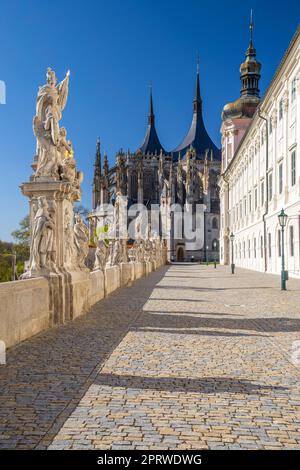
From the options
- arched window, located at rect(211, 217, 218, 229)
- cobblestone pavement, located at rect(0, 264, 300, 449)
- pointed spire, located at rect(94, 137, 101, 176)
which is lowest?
cobblestone pavement, located at rect(0, 264, 300, 449)

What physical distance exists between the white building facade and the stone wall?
14553 millimetres

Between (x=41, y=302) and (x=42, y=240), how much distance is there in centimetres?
141

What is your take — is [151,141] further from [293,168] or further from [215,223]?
[293,168]

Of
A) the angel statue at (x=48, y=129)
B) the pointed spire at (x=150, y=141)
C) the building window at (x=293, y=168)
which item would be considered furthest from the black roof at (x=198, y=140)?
the angel statue at (x=48, y=129)

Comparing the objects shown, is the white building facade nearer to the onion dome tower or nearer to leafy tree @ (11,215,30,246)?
the onion dome tower

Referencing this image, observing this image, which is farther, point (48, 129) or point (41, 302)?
Result: point (48, 129)

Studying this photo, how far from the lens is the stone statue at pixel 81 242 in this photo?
11.8 meters

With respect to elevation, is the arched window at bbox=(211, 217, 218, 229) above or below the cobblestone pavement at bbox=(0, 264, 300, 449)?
above

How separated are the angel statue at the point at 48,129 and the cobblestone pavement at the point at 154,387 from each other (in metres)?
3.18

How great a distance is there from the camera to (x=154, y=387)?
195 inches

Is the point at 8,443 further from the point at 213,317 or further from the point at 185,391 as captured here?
the point at 213,317

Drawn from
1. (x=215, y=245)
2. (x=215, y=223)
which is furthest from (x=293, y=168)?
(x=215, y=223)

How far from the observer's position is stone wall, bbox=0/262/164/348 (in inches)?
266

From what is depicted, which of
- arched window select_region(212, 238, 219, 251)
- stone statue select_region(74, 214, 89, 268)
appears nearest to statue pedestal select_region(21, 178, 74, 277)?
stone statue select_region(74, 214, 89, 268)
